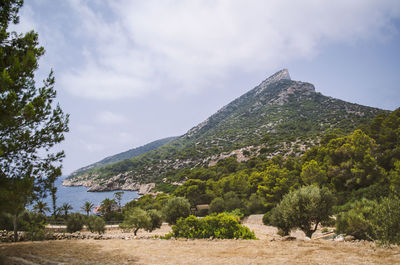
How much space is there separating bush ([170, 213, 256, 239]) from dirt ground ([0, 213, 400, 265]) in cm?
166

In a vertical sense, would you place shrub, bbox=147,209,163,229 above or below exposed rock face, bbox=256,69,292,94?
below

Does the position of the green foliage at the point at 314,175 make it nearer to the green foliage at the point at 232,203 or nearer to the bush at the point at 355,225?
the green foliage at the point at 232,203

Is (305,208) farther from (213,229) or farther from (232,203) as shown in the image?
(232,203)

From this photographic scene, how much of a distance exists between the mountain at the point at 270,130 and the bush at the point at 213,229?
51.0m

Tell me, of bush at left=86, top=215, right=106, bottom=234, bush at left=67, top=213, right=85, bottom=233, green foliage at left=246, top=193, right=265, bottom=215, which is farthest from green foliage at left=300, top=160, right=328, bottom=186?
bush at left=67, top=213, right=85, bottom=233

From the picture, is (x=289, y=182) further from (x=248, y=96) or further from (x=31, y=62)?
(x=248, y=96)

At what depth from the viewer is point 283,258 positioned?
7898 millimetres

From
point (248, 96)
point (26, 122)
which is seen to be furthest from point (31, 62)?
point (248, 96)

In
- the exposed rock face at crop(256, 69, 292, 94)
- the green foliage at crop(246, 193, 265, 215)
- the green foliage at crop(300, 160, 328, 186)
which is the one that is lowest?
the green foliage at crop(246, 193, 265, 215)

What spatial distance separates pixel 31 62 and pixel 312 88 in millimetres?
150213

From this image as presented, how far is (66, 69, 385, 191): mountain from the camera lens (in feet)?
244

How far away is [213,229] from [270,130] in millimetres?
88617

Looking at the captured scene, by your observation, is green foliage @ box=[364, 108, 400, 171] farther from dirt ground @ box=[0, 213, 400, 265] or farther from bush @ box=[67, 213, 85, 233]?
bush @ box=[67, 213, 85, 233]

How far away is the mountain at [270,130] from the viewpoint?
244ft
